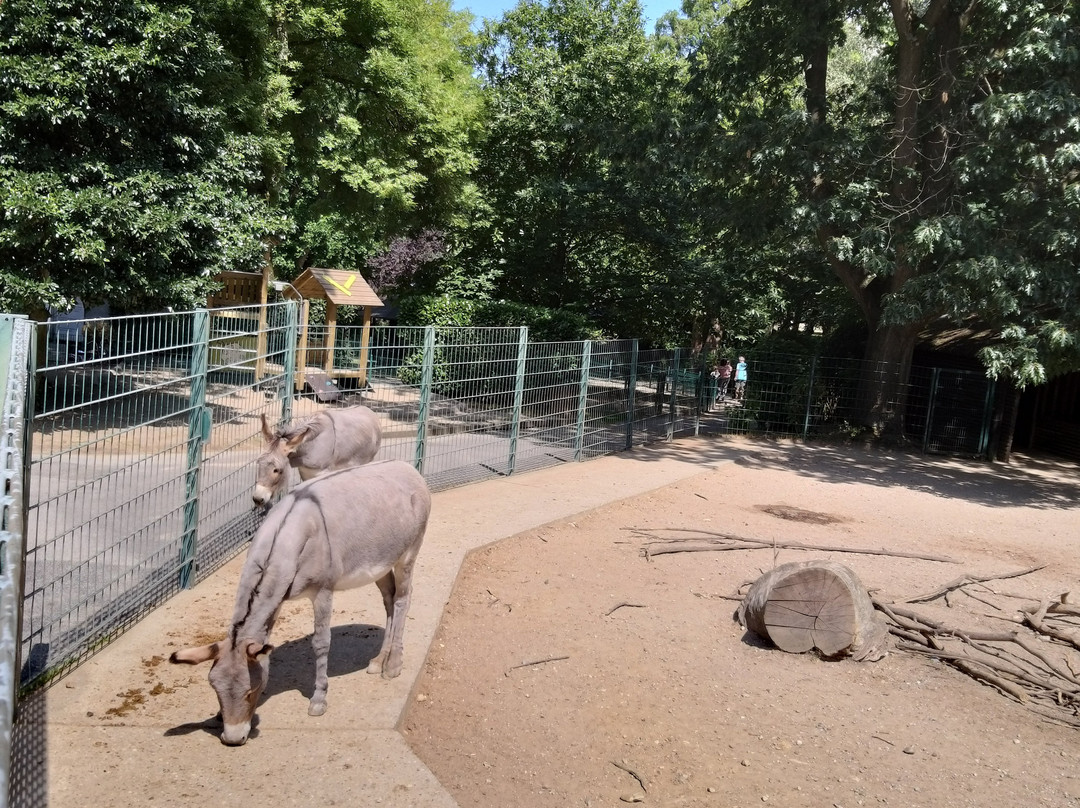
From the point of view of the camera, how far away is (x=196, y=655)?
4211 mm

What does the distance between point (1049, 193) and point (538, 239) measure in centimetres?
1119

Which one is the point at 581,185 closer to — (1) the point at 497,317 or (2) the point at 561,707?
(1) the point at 497,317

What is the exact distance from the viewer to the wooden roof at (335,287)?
64.1ft

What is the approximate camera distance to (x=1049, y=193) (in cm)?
1474

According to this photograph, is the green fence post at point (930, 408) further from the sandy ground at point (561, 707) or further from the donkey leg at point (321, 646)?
the donkey leg at point (321, 646)

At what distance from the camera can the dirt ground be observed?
4805 mm

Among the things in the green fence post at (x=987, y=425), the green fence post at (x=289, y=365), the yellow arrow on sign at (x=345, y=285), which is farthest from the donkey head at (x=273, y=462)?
the green fence post at (x=987, y=425)

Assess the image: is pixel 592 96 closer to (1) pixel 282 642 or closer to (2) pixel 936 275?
(2) pixel 936 275

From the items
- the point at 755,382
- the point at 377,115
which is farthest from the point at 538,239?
the point at 755,382

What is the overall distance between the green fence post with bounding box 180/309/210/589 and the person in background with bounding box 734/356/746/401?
14.0 meters

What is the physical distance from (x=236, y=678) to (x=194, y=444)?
295cm

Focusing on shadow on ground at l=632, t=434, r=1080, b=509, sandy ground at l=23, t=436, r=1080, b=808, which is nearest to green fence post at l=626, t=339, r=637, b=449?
shadow on ground at l=632, t=434, r=1080, b=509

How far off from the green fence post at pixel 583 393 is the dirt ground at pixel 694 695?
11.3 ft

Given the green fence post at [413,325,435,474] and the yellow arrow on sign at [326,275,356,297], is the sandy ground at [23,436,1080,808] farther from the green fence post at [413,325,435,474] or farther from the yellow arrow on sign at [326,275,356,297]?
the yellow arrow on sign at [326,275,356,297]
